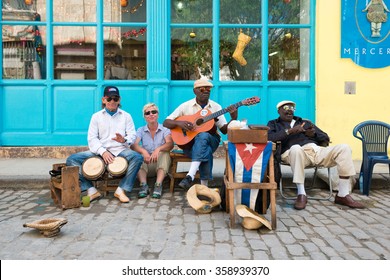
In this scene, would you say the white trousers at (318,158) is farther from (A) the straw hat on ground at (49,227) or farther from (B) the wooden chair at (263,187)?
(A) the straw hat on ground at (49,227)

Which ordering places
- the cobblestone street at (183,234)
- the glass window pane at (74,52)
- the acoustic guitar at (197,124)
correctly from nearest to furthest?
the cobblestone street at (183,234) → the acoustic guitar at (197,124) → the glass window pane at (74,52)

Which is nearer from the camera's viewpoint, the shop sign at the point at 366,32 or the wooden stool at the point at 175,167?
the wooden stool at the point at 175,167

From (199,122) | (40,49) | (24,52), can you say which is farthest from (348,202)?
(24,52)

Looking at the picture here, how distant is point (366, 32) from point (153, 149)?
4417 millimetres

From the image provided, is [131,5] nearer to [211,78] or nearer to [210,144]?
[211,78]

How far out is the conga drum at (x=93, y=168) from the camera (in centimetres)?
487

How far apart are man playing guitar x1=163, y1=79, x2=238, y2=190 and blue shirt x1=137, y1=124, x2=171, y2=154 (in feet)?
0.63

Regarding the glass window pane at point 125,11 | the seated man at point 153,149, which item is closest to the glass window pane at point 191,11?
the glass window pane at point 125,11

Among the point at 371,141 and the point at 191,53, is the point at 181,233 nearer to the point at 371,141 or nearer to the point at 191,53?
the point at 371,141

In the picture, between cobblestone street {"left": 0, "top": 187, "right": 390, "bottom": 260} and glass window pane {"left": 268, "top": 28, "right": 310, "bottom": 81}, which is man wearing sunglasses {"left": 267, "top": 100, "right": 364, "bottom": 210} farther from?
glass window pane {"left": 268, "top": 28, "right": 310, "bottom": 81}

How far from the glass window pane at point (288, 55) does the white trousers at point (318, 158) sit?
2.88 meters

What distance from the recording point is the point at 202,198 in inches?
179

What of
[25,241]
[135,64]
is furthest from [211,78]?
[25,241]

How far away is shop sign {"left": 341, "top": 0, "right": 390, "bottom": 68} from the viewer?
7168 millimetres
